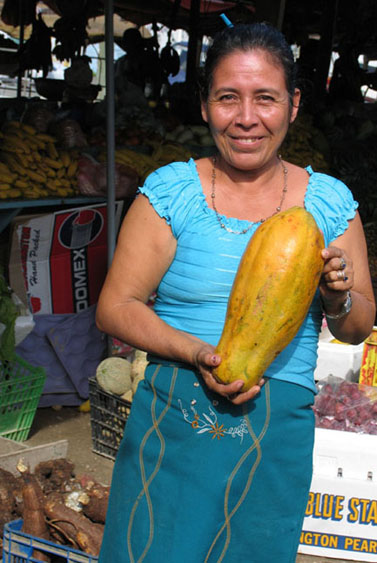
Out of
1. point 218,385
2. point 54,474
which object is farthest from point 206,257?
point 54,474

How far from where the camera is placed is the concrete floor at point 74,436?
3.76 m

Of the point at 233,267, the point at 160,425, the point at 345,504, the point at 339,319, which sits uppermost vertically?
the point at 233,267

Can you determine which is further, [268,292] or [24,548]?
[24,548]

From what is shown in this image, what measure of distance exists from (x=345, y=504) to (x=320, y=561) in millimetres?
339

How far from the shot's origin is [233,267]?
1482 millimetres

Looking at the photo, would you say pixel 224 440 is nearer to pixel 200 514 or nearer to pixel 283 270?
pixel 200 514

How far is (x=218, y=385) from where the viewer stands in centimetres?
140

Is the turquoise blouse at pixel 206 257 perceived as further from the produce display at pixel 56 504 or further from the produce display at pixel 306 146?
the produce display at pixel 306 146

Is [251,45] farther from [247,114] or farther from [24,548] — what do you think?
[24,548]

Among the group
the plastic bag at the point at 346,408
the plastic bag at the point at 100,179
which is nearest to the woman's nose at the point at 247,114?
the plastic bag at the point at 346,408

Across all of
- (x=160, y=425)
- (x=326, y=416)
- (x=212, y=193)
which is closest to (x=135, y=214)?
Answer: (x=212, y=193)

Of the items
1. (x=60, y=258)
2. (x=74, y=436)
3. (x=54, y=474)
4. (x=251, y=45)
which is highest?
(x=251, y=45)

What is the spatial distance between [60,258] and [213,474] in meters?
3.16

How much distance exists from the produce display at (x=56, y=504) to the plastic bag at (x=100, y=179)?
205 cm
